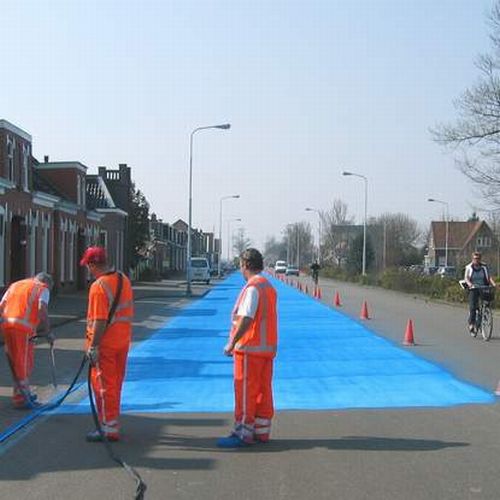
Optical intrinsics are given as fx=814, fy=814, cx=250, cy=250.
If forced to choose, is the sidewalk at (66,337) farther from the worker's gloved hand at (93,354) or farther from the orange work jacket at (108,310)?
the orange work jacket at (108,310)

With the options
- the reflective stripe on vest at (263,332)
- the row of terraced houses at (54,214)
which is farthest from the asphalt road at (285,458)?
the row of terraced houses at (54,214)

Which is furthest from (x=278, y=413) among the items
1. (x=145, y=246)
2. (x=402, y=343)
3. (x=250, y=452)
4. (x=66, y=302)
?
(x=145, y=246)

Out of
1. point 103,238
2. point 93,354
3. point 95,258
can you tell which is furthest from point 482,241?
point 93,354

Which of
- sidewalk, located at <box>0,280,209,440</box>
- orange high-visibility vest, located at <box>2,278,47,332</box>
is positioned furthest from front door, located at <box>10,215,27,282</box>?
orange high-visibility vest, located at <box>2,278,47,332</box>

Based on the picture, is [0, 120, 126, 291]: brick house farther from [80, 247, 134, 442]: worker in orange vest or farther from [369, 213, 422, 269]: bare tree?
[369, 213, 422, 269]: bare tree

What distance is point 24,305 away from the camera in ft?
30.2

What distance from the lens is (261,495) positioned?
572 cm

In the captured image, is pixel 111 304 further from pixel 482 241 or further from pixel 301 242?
pixel 301 242

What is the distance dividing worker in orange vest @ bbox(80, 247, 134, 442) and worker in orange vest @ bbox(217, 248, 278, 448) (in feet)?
3.19

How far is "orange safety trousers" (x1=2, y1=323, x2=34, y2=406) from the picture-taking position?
9.13 meters

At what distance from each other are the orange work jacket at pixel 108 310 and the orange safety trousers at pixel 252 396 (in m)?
1.04

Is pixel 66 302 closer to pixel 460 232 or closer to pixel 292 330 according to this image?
pixel 292 330

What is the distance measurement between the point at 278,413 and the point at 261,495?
3.17 m

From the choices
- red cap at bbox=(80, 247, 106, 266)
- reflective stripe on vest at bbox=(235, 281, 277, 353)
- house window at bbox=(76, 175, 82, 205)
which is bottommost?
reflective stripe on vest at bbox=(235, 281, 277, 353)
